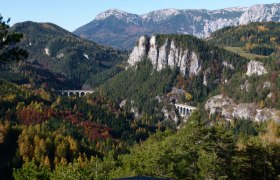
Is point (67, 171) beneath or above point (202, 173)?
above

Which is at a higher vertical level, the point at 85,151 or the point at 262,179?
the point at 262,179

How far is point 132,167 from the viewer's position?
76.8 metres

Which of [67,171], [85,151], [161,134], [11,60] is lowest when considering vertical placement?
[85,151]

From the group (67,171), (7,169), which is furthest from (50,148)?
(67,171)

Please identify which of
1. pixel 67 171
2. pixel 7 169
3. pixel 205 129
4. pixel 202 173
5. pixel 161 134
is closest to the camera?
pixel 67 171

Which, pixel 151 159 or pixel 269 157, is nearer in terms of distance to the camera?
pixel 151 159

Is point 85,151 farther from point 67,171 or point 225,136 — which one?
point 67,171

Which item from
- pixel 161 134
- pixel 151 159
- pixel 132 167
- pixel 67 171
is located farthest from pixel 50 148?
pixel 67 171

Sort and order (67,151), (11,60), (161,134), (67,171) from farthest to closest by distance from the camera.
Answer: (67,151) < (161,134) < (67,171) < (11,60)

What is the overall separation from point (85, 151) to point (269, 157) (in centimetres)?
11207

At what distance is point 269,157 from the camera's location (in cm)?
7331

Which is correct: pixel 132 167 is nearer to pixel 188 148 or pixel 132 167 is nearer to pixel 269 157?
pixel 188 148

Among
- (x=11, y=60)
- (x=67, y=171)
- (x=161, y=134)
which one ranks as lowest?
(x=161, y=134)

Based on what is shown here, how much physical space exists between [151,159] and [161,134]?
1461 inches
